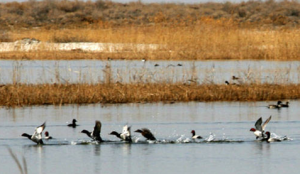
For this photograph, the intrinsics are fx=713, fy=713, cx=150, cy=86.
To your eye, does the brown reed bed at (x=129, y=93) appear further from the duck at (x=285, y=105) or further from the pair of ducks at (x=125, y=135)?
the pair of ducks at (x=125, y=135)

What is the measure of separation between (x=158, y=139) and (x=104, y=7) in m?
59.3

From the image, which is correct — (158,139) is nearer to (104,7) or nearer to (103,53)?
(103,53)

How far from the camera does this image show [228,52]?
2931 centimetres

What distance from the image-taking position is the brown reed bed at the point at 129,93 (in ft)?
55.2

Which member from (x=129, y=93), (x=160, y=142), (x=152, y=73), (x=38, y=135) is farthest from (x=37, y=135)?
(x=152, y=73)

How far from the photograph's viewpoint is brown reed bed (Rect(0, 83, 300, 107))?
16.8 metres

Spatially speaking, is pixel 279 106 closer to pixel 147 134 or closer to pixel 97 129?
pixel 147 134

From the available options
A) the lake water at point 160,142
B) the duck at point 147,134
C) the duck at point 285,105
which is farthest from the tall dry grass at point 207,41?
the duck at point 147,134

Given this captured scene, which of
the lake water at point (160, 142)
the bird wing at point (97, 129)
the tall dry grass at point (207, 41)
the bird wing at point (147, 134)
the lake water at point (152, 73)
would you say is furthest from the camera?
the tall dry grass at point (207, 41)

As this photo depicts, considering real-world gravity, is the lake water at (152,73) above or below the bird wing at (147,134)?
above

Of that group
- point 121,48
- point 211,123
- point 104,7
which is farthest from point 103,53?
point 104,7

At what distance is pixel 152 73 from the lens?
2039 cm

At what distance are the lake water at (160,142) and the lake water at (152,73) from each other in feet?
6.77

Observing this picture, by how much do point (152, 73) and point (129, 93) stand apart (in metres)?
3.42
